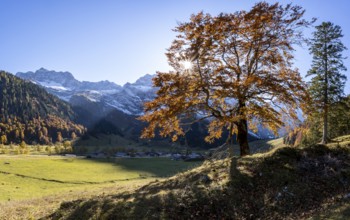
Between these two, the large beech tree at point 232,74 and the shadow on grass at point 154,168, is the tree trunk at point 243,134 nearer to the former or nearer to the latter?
the large beech tree at point 232,74

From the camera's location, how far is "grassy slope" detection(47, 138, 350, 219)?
56.6 ft

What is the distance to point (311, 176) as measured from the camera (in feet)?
67.1

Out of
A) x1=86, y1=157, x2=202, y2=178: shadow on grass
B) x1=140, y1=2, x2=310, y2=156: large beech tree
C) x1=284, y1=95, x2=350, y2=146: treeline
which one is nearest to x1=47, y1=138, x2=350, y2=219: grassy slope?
x1=140, y1=2, x2=310, y2=156: large beech tree

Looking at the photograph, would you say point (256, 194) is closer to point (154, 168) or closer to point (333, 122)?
point (333, 122)

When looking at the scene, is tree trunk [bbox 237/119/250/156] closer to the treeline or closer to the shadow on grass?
the treeline

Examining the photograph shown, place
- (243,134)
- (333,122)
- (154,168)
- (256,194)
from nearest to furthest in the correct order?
(256,194), (243,134), (333,122), (154,168)

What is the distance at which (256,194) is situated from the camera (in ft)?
62.1

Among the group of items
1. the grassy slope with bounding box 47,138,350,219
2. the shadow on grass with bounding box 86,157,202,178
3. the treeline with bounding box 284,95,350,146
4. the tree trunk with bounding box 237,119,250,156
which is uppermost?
the treeline with bounding box 284,95,350,146

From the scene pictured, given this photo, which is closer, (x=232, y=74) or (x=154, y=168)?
(x=232, y=74)

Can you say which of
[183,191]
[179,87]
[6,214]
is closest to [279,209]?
[183,191]

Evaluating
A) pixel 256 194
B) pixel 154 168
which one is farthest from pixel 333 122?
pixel 154 168

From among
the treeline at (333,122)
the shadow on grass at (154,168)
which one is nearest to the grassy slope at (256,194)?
the treeline at (333,122)

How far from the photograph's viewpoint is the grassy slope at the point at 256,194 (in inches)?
680

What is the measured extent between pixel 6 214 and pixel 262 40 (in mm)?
28740
